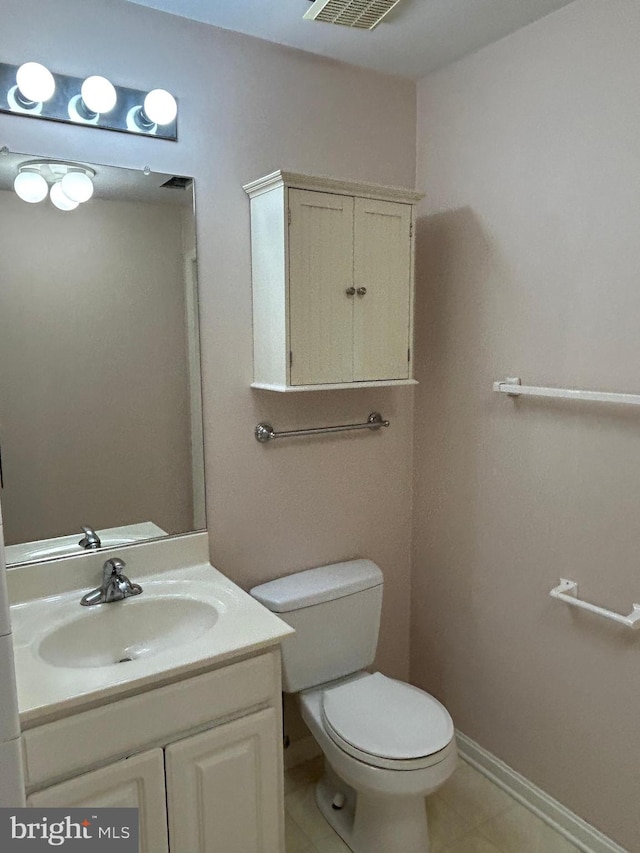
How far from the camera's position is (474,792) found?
2104 mm

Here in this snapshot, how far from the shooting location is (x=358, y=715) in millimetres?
1815

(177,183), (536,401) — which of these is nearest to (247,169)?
(177,183)

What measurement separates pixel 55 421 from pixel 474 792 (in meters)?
1.82

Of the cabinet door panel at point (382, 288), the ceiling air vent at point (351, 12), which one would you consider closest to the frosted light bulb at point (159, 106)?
the ceiling air vent at point (351, 12)

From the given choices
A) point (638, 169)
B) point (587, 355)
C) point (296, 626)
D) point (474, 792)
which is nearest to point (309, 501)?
point (296, 626)

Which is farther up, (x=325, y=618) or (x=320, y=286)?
(x=320, y=286)

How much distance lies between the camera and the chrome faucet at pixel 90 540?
1742 millimetres

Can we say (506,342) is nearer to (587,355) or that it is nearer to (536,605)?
(587,355)

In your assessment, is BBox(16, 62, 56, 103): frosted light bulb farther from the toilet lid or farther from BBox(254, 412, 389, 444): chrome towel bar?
the toilet lid

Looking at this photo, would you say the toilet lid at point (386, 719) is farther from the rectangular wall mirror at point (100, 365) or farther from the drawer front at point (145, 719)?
the rectangular wall mirror at point (100, 365)

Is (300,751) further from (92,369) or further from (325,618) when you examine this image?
(92,369)

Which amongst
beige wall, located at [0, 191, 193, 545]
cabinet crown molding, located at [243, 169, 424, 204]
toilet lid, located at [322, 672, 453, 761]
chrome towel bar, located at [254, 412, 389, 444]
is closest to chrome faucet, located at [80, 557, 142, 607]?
beige wall, located at [0, 191, 193, 545]

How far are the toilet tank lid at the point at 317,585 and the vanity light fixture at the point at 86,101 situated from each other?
1.38 metres

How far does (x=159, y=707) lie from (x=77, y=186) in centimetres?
131
